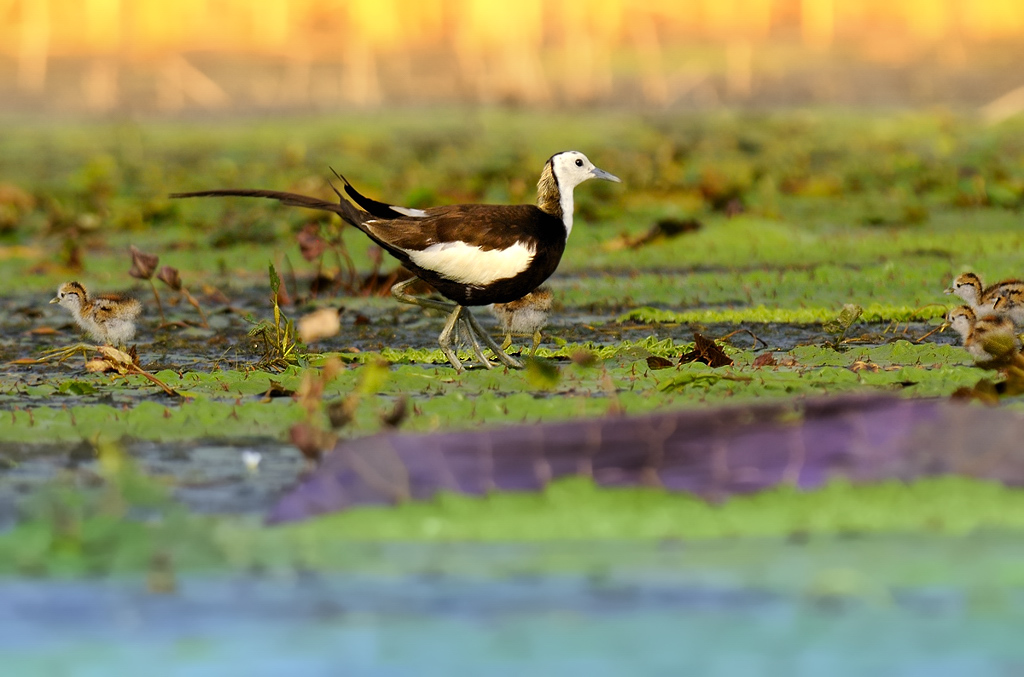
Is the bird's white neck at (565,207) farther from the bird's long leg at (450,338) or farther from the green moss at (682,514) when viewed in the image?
the green moss at (682,514)

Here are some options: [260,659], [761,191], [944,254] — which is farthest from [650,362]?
[761,191]

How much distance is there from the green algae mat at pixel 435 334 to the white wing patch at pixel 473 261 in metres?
0.44

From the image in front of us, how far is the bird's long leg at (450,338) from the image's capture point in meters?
7.24

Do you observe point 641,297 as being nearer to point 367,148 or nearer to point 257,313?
point 257,313

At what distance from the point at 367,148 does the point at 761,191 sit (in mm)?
9377

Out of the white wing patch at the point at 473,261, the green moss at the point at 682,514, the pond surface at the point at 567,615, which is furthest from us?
the white wing patch at the point at 473,261

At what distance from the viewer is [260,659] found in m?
3.54

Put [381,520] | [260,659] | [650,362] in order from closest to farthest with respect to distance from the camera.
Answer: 1. [260,659]
2. [381,520]
3. [650,362]

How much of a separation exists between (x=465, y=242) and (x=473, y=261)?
9 cm

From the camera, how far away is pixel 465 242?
23.0ft

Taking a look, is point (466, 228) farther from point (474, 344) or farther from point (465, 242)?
point (474, 344)

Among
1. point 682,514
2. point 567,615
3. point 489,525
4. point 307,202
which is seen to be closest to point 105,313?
point 307,202

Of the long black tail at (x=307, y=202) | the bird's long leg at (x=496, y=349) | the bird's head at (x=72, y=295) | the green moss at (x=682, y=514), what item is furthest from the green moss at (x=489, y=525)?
the bird's head at (x=72, y=295)

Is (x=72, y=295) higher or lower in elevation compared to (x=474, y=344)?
higher
